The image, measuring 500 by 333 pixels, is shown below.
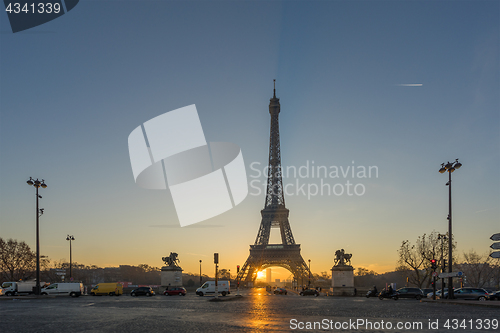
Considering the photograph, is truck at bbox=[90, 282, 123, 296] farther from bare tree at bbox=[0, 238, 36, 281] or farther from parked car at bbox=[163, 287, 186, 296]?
bare tree at bbox=[0, 238, 36, 281]

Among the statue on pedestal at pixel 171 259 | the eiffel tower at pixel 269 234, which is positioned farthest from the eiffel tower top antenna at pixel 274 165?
the statue on pedestal at pixel 171 259

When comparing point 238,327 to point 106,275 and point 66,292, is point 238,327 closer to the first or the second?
point 66,292

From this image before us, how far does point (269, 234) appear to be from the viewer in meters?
96.9

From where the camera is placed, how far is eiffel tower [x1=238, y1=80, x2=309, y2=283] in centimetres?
8781

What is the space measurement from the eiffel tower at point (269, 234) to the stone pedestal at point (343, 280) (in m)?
36.0

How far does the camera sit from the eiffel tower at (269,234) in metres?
87.8

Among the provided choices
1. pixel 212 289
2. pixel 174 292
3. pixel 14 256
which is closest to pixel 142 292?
pixel 174 292

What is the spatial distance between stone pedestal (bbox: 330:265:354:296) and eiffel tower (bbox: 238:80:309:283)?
36.0 m

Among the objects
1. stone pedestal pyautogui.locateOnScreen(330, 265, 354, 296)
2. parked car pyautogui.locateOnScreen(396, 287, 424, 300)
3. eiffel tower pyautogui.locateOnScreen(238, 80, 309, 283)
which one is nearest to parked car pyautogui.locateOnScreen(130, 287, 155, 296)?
stone pedestal pyautogui.locateOnScreen(330, 265, 354, 296)

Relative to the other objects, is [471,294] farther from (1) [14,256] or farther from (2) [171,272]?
(1) [14,256]

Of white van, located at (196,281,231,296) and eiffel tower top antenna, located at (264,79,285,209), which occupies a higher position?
eiffel tower top antenna, located at (264,79,285,209)

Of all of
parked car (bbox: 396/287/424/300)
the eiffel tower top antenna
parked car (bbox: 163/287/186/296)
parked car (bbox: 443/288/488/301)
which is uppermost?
the eiffel tower top antenna

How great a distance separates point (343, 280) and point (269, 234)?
49.5 m

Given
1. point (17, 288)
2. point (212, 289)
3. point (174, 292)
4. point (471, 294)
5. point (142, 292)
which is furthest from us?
point (212, 289)
